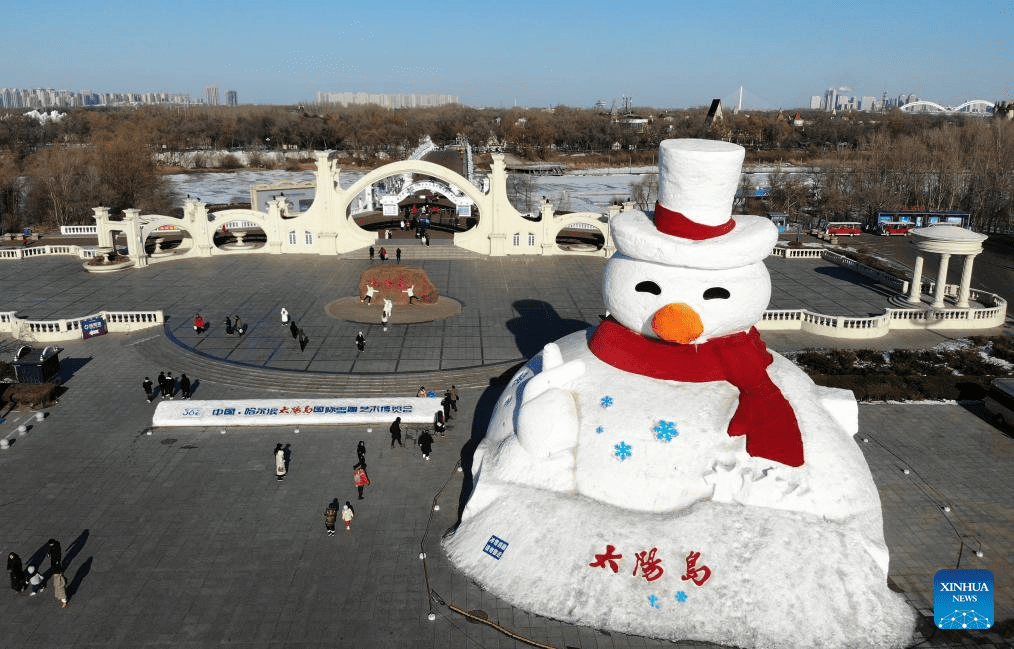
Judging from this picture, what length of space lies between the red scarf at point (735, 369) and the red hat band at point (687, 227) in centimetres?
213

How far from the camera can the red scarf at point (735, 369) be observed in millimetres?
12914

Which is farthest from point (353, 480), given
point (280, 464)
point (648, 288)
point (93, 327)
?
point (93, 327)

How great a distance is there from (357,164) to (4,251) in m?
58.4

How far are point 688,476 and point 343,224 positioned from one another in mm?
34451

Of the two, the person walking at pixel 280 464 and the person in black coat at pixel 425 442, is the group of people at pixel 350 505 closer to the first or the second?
the person in black coat at pixel 425 442

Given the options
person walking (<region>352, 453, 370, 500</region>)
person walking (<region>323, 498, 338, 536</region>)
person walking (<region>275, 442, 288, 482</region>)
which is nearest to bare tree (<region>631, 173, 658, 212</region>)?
person walking (<region>352, 453, 370, 500</region>)

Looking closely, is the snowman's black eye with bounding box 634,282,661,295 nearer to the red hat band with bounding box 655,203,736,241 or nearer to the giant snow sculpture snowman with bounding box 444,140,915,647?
the giant snow sculpture snowman with bounding box 444,140,915,647

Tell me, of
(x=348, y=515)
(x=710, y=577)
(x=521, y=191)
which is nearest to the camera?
(x=710, y=577)

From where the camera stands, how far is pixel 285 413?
68.7ft

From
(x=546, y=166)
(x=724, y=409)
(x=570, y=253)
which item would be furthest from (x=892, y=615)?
(x=546, y=166)

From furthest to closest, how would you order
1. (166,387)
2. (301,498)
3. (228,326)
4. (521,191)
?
(521,191)
(228,326)
(166,387)
(301,498)

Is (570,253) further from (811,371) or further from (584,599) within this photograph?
(584,599)

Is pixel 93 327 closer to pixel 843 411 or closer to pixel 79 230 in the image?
pixel 843 411

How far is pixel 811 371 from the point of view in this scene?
25047 mm
